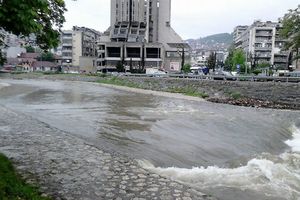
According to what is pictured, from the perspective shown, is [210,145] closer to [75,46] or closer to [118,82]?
[118,82]

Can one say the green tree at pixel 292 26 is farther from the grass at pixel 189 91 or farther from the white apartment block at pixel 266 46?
the white apartment block at pixel 266 46

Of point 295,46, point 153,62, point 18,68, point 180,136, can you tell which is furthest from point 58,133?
point 18,68

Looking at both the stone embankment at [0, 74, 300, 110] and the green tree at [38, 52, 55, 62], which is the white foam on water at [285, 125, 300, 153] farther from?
the green tree at [38, 52, 55, 62]

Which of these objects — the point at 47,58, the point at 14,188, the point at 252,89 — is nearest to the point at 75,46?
the point at 47,58

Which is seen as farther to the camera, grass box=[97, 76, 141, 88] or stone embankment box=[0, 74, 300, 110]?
grass box=[97, 76, 141, 88]

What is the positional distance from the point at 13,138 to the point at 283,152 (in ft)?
40.4

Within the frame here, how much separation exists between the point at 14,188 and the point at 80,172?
285cm

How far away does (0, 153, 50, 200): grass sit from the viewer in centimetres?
775

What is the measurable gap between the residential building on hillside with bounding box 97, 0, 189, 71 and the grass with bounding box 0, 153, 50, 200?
338 feet

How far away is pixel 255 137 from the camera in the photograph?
20.1 m

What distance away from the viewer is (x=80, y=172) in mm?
10852

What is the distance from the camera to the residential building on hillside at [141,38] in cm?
11556

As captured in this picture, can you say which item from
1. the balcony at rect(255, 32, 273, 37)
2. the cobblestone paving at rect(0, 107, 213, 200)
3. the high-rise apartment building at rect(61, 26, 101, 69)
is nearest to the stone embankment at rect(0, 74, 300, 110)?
the cobblestone paving at rect(0, 107, 213, 200)

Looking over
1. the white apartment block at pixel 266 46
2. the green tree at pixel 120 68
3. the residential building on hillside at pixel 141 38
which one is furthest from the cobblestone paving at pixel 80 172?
the white apartment block at pixel 266 46
